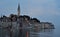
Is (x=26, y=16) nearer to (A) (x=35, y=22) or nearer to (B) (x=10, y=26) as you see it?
(A) (x=35, y=22)

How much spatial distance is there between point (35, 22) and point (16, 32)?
1.51 m

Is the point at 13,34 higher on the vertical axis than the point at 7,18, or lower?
lower

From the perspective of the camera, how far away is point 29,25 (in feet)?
29.9

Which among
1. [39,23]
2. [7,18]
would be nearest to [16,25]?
[7,18]

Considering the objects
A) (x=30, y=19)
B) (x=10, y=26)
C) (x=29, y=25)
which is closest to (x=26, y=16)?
(x=30, y=19)

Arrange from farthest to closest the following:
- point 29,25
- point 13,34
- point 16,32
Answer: point 29,25 < point 16,32 < point 13,34

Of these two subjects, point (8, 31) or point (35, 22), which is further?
point (35, 22)

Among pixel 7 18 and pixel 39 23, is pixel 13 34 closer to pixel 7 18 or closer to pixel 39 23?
pixel 7 18

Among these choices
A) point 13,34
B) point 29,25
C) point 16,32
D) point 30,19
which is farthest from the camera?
point 30,19

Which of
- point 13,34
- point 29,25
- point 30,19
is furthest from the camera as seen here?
point 30,19

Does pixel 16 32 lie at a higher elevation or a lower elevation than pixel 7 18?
lower

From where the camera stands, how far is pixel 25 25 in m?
8.66

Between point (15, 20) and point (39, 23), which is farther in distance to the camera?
point (39, 23)

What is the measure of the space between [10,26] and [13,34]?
2.10 feet
